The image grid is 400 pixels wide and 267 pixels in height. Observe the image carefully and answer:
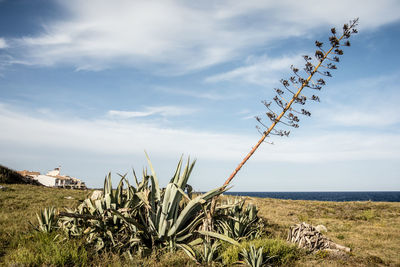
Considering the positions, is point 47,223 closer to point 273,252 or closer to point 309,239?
point 273,252

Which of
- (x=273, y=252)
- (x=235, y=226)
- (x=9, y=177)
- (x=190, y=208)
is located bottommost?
(x=9, y=177)

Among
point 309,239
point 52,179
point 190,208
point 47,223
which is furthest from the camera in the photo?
point 52,179

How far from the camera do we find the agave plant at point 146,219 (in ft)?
17.8

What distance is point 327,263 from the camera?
18.1 feet

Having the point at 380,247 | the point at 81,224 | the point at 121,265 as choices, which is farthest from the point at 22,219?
the point at 380,247

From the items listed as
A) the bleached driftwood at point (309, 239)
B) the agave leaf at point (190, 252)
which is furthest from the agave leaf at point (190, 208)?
the bleached driftwood at point (309, 239)

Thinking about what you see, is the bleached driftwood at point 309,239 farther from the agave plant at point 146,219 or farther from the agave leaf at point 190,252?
the agave leaf at point 190,252

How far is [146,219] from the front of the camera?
585 cm

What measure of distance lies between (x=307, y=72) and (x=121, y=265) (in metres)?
7.22

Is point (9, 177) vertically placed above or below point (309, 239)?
below

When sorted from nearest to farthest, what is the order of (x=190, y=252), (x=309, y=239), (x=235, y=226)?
(x=190, y=252) → (x=309, y=239) → (x=235, y=226)

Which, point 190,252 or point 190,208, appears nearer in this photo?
point 190,252

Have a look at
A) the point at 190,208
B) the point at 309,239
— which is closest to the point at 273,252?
the point at 309,239

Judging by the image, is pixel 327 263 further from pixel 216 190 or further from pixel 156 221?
pixel 156 221
